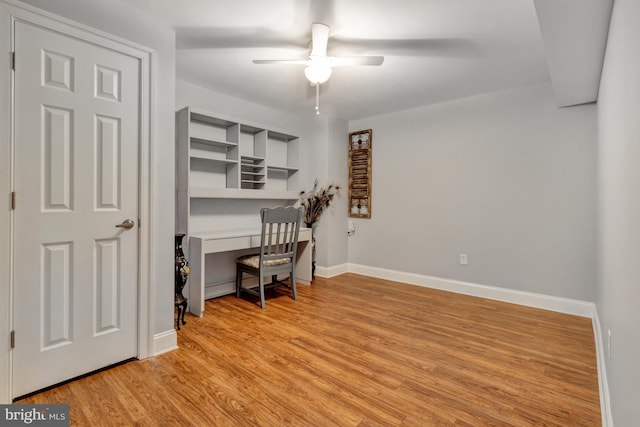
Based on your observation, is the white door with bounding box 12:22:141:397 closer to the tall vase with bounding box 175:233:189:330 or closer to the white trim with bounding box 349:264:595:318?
the tall vase with bounding box 175:233:189:330

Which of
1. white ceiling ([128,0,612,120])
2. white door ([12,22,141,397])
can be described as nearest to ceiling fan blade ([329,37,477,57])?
white ceiling ([128,0,612,120])

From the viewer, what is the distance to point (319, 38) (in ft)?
7.45

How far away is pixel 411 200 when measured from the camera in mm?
4219

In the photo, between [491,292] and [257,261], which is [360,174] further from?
[491,292]

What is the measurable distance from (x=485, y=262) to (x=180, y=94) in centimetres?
386

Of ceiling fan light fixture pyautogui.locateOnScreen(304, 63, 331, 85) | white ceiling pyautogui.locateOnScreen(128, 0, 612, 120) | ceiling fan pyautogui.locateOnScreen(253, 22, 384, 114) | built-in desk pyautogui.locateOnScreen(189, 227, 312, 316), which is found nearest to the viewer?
white ceiling pyautogui.locateOnScreen(128, 0, 612, 120)

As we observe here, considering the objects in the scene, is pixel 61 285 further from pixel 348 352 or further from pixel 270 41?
pixel 270 41

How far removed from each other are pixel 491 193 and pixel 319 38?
2.58 m

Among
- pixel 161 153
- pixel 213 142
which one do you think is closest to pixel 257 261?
pixel 213 142

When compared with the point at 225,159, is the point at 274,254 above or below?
below

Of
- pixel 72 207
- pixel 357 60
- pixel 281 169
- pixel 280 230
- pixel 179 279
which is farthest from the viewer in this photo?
pixel 281 169

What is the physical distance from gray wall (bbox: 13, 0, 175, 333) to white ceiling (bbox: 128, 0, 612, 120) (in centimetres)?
12

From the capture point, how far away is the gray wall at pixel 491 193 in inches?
121

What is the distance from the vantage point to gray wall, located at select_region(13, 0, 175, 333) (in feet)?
6.99
